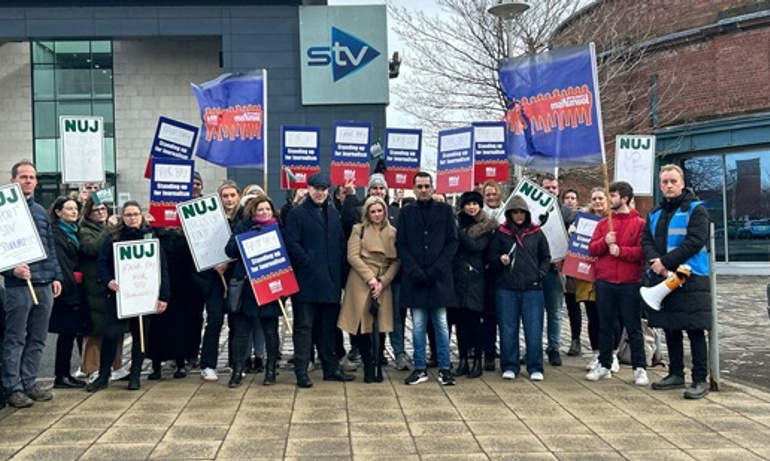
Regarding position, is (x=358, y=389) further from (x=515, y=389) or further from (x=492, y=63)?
(x=492, y=63)

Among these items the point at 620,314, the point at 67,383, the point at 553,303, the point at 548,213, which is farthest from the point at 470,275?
the point at 67,383

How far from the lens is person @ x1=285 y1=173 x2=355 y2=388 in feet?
26.9

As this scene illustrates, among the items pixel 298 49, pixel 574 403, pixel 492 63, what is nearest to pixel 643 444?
pixel 574 403

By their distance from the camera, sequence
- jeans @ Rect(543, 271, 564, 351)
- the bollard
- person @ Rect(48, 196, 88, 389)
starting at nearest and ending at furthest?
the bollard < person @ Rect(48, 196, 88, 389) < jeans @ Rect(543, 271, 564, 351)

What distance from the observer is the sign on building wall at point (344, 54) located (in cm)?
2970

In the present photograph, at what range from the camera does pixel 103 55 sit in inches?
1254

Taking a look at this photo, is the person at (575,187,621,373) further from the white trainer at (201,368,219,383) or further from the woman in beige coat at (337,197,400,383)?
the white trainer at (201,368,219,383)

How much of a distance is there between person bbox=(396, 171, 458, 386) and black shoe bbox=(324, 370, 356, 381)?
0.64m

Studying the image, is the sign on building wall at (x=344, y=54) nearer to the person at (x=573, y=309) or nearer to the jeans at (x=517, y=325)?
the person at (x=573, y=309)

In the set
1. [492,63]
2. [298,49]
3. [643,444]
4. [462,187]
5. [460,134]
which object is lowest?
[643,444]

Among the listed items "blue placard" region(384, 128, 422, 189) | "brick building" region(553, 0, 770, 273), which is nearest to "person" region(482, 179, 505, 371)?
"blue placard" region(384, 128, 422, 189)

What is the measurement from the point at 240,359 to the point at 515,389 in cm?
291

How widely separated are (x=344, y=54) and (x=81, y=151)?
21188 mm

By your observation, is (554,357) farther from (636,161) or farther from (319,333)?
(319,333)
